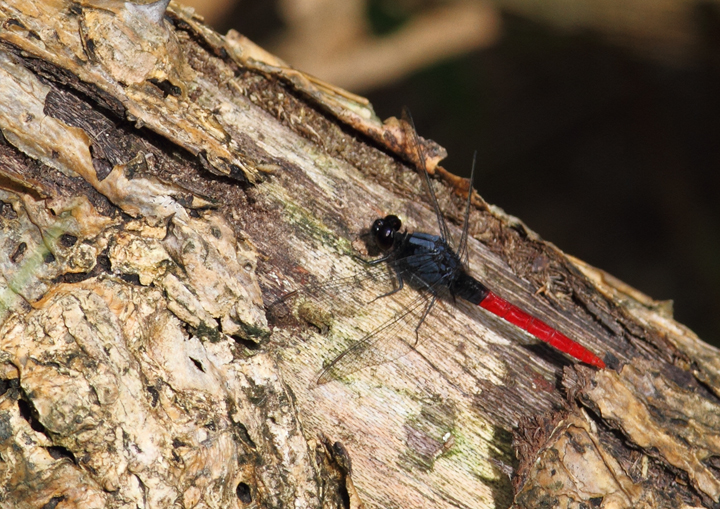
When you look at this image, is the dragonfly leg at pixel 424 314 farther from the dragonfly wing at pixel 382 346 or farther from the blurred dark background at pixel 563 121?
the blurred dark background at pixel 563 121

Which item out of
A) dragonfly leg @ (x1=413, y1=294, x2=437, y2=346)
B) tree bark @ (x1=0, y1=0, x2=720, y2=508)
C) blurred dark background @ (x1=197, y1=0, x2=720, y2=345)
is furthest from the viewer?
blurred dark background @ (x1=197, y1=0, x2=720, y2=345)


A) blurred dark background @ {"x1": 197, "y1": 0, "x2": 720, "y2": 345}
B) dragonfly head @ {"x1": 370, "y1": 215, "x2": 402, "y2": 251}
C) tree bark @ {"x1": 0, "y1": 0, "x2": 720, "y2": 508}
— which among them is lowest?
tree bark @ {"x1": 0, "y1": 0, "x2": 720, "y2": 508}

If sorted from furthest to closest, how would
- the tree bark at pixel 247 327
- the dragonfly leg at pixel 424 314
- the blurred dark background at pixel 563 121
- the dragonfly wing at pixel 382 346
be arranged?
1. the blurred dark background at pixel 563 121
2. the dragonfly leg at pixel 424 314
3. the dragonfly wing at pixel 382 346
4. the tree bark at pixel 247 327

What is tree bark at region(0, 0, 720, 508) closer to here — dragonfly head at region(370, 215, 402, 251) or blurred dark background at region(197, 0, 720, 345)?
dragonfly head at region(370, 215, 402, 251)

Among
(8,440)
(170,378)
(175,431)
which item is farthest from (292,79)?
(8,440)

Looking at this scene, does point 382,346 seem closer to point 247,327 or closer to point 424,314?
point 424,314

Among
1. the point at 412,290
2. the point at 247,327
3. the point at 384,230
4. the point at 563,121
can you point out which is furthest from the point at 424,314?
the point at 563,121

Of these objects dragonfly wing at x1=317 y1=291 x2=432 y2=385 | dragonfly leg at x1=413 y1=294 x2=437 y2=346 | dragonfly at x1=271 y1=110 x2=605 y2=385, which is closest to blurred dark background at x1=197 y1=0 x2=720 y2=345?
dragonfly at x1=271 y1=110 x2=605 y2=385

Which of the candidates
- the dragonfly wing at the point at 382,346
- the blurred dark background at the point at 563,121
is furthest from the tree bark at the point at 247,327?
the blurred dark background at the point at 563,121
